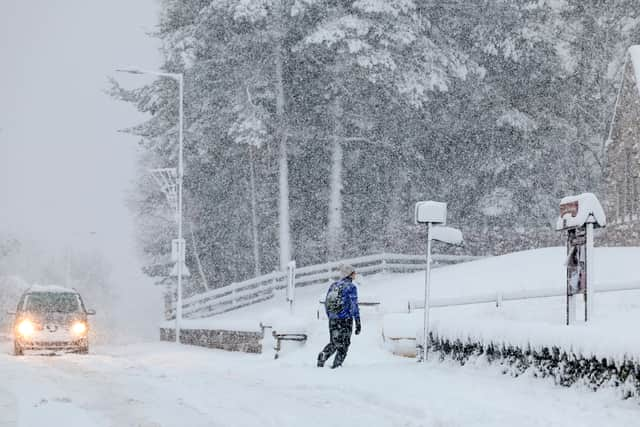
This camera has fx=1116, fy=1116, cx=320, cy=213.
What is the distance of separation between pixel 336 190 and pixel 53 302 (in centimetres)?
1409

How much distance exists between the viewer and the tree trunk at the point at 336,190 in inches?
1492

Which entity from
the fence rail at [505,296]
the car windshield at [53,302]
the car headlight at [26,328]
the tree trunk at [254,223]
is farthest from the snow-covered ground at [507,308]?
the car headlight at [26,328]

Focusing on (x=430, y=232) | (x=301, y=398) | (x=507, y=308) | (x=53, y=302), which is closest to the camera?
(x=301, y=398)

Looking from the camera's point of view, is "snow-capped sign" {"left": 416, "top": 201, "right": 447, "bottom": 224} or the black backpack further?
"snow-capped sign" {"left": 416, "top": 201, "right": 447, "bottom": 224}

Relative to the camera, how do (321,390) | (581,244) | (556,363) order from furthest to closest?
(581,244)
(321,390)
(556,363)

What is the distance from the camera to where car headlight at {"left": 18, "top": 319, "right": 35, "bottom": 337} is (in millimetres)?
24391

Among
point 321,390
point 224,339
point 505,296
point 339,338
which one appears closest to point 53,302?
point 224,339

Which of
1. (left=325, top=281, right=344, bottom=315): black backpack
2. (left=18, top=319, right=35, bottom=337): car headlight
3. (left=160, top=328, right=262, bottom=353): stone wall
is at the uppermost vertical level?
(left=325, top=281, right=344, bottom=315): black backpack

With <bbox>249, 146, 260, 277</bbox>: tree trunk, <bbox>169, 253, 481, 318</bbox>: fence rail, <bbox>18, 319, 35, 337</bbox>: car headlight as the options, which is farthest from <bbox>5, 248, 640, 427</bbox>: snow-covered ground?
<bbox>249, 146, 260, 277</bbox>: tree trunk

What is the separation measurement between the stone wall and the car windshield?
4.31 metres

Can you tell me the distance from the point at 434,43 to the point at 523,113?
4.25 m

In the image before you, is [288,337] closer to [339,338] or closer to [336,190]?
[339,338]

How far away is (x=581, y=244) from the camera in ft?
51.2

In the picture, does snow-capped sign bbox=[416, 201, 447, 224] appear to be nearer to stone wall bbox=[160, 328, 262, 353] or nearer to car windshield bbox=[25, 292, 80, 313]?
stone wall bbox=[160, 328, 262, 353]
